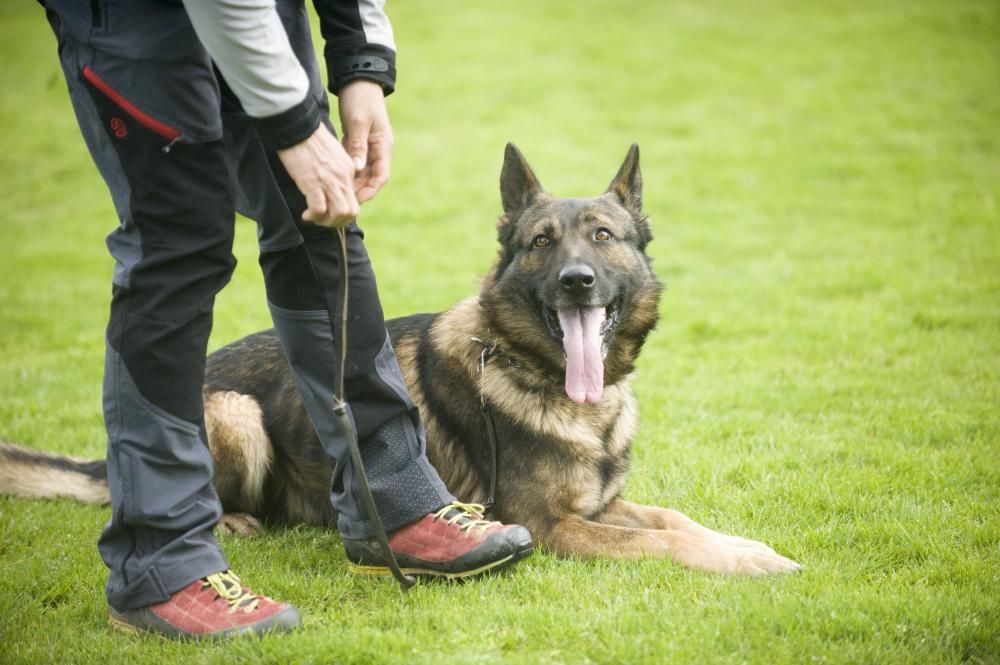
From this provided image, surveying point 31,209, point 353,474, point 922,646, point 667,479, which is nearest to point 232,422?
point 353,474

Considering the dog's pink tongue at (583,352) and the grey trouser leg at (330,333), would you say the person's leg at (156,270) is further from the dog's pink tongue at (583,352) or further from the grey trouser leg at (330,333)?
the dog's pink tongue at (583,352)

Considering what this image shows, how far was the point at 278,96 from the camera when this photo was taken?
2932 mm

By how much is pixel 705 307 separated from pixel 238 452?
5.23 m

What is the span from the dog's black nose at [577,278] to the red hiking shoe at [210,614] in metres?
1.82

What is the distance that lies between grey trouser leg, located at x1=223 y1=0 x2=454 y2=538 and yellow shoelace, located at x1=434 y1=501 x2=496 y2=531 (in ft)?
0.14

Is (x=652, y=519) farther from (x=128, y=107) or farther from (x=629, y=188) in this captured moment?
(x=128, y=107)

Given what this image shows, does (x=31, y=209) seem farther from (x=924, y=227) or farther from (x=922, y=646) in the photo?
(x=922, y=646)

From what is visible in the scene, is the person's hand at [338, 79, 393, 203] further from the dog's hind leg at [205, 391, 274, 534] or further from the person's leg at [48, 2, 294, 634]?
the dog's hind leg at [205, 391, 274, 534]

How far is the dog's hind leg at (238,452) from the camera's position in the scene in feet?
14.3

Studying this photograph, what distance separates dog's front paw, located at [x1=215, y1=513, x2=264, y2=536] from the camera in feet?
14.6

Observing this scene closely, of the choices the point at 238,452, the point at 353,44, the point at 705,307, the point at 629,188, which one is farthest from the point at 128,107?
the point at 705,307

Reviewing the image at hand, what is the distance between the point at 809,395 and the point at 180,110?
4556 mm

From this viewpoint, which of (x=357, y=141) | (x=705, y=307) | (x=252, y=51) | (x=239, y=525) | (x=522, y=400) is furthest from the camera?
(x=705, y=307)

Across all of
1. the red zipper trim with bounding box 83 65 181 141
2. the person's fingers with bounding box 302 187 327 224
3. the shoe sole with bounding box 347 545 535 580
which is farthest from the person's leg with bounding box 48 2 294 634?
the shoe sole with bounding box 347 545 535 580
